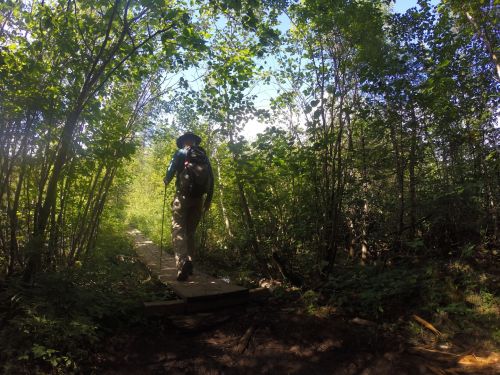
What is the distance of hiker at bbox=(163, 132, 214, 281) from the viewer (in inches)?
198

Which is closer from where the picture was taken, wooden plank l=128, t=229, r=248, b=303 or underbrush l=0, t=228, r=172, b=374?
underbrush l=0, t=228, r=172, b=374

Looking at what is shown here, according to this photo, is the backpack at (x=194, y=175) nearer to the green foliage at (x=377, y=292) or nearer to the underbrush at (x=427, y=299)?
the underbrush at (x=427, y=299)

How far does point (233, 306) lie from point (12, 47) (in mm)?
4671

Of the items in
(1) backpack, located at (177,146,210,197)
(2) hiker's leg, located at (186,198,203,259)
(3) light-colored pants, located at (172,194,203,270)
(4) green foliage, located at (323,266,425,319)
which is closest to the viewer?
(4) green foliage, located at (323,266,425,319)

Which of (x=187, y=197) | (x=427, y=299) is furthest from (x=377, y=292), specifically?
(x=187, y=197)

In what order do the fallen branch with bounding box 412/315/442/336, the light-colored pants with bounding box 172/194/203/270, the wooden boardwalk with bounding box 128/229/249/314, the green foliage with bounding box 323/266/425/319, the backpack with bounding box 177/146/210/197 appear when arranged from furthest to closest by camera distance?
the light-colored pants with bounding box 172/194/203/270 → the backpack with bounding box 177/146/210/197 → the green foliage with bounding box 323/266/425/319 → the wooden boardwalk with bounding box 128/229/249/314 → the fallen branch with bounding box 412/315/442/336

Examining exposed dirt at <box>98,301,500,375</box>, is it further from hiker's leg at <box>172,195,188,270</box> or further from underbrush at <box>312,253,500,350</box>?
hiker's leg at <box>172,195,188,270</box>

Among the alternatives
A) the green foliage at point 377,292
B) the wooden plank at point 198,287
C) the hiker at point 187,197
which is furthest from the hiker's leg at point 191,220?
the green foliage at point 377,292

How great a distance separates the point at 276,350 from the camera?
3.38m

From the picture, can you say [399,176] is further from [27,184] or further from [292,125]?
[27,184]

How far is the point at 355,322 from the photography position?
3.97 m

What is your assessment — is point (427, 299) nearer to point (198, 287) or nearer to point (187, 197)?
point (198, 287)

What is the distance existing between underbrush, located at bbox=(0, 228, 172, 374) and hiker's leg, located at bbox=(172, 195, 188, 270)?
0.60 meters

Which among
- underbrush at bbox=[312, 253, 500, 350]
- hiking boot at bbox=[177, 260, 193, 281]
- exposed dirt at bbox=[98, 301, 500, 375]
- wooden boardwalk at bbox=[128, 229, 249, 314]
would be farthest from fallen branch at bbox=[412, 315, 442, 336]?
hiking boot at bbox=[177, 260, 193, 281]
